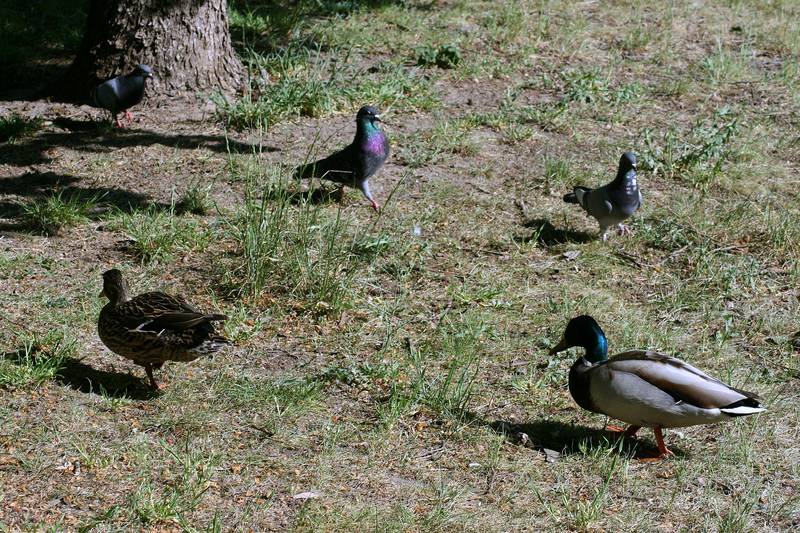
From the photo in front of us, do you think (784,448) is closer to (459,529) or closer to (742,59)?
(459,529)

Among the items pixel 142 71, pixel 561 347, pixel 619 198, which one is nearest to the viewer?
pixel 561 347

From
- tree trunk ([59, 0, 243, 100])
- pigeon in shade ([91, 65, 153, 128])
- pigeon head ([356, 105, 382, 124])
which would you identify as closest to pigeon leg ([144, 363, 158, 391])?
pigeon head ([356, 105, 382, 124])

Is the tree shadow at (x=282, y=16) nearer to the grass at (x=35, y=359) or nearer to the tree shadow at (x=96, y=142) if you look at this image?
the tree shadow at (x=96, y=142)

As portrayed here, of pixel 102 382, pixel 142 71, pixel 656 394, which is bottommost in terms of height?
pixel 102 382

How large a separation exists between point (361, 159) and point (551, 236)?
1569mm

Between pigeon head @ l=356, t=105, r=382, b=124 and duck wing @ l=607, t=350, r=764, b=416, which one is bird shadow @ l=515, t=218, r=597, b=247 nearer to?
pigeon head @ l=356, t=105, r=382, b=124

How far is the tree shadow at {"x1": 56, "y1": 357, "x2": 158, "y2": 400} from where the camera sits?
5238 millimetres

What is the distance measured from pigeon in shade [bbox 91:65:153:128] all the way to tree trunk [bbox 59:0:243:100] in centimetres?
40

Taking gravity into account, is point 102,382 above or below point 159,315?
below

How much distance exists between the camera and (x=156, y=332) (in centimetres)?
505

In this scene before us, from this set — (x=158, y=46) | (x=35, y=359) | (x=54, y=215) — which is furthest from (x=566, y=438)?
(x=158, y=46)

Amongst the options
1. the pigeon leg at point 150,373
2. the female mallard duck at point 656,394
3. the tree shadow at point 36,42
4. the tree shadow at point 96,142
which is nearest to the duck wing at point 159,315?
the pigeon leg at point 150,373

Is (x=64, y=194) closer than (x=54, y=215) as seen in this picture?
No

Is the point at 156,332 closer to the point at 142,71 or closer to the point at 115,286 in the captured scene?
the point at 115,286
